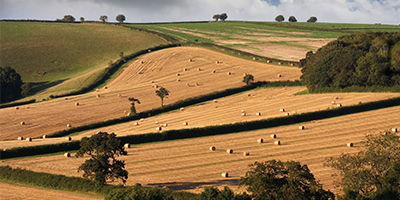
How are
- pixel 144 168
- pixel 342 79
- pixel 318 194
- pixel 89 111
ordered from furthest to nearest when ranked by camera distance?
pixel 342 79, pixel 89 111, pixel 144 168, pixel 318 194

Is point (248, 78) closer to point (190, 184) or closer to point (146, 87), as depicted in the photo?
point (146, 87)

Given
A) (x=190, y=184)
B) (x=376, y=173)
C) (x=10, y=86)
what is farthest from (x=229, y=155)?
(x=10, y=86)

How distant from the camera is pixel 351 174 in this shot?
3406cm

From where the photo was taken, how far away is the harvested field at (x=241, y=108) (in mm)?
64250

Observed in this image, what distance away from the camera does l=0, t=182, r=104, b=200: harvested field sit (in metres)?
36.5

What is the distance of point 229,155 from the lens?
49719mm

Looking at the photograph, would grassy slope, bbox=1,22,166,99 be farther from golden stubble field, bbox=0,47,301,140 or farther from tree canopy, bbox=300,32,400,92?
tree canopy, bbox=300,32,400,92

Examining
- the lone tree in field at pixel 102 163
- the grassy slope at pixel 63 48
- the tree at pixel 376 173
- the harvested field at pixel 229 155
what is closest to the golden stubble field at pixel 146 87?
the grassy slope at pixel 63 48

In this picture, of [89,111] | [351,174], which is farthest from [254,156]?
[89,111]

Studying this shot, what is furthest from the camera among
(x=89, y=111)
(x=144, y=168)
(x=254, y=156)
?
(x=89, y=111)

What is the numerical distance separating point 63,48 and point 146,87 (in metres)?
53.9

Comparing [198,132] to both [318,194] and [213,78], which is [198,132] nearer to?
[318,194]

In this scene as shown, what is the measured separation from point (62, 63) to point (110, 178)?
91.1 metres

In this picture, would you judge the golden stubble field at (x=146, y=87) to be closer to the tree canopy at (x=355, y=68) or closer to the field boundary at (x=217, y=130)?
the tree canopy at (x=355, y=68)
